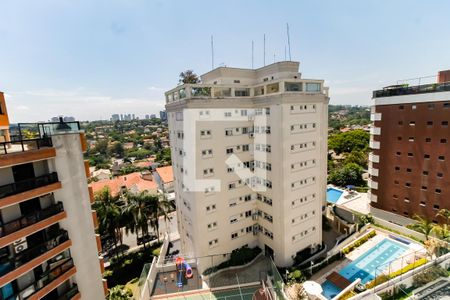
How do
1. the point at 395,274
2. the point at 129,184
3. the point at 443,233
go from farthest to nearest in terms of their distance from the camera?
1. the point at 129,184
2. the point at 443,233
3. the point at 395,274

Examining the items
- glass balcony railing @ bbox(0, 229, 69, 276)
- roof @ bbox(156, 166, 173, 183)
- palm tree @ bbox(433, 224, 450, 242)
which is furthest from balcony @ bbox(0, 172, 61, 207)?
roof @ bbox(156, 166, 173, 183)

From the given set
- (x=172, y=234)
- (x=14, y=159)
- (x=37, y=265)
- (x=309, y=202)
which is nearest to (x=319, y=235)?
(x=309, y=202)

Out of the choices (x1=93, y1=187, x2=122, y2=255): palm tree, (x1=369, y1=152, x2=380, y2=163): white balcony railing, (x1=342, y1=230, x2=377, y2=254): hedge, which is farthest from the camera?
(x1=369, y1=152, x2=380, y2=163): white balcony railing

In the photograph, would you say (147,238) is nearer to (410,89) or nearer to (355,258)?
(355,258)

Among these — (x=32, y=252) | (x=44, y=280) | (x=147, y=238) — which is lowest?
(x=147, y=238)

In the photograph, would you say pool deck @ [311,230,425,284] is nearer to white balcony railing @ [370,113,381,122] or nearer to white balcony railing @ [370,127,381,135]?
white balcony railing @ [370,127,381,135]

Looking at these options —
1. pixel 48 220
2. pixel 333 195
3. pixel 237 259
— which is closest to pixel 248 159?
pixel 237 259
